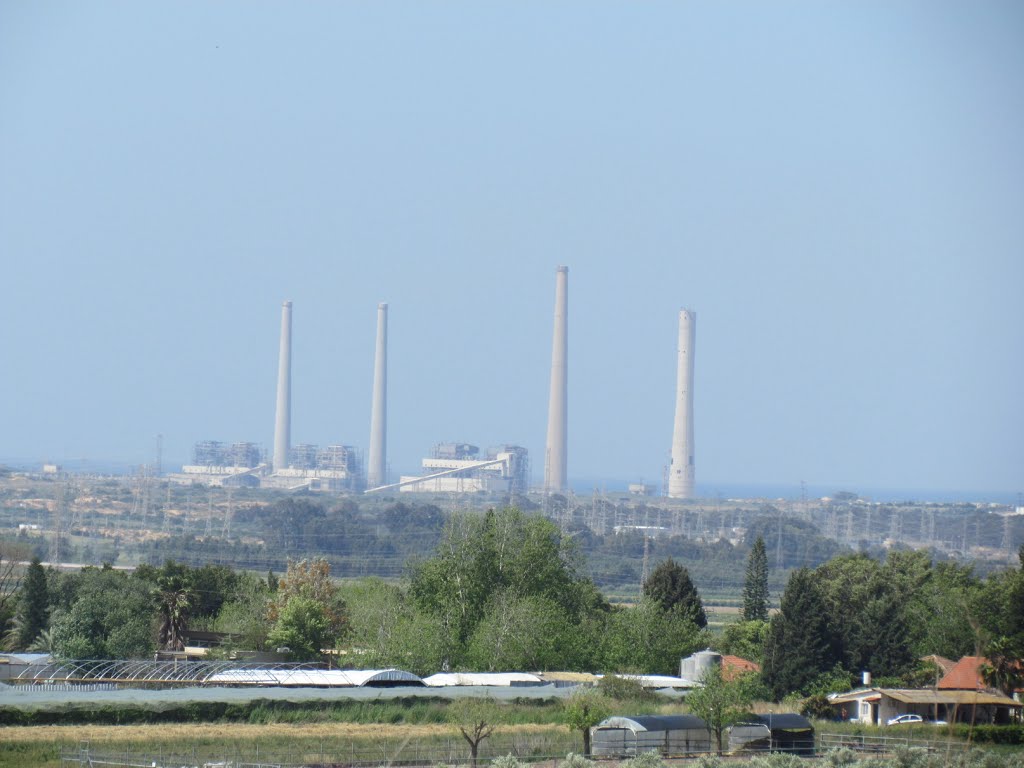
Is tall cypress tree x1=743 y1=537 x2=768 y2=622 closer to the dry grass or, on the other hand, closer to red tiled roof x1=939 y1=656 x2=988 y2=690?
red tiled roof x1=939 y1=656 x2=988 y2=690

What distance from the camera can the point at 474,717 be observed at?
3444 centimetres

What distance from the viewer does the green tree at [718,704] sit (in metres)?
35.2

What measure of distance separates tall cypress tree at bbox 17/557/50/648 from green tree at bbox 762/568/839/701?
29.9 metres

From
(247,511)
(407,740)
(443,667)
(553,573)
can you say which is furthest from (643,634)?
(247,511)

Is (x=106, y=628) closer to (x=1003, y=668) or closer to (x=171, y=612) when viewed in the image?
(x=171, y=612)

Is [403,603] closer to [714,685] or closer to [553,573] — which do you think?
[553,573]

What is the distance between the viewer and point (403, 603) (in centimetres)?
5666

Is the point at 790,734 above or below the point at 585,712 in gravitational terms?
below

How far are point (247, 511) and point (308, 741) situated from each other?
6604 inches

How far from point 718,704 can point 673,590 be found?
2905cm

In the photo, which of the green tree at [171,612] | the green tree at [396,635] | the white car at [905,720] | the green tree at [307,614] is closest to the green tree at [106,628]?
the green tree at [171,612]

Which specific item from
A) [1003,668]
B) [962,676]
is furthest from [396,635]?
[1003,668]

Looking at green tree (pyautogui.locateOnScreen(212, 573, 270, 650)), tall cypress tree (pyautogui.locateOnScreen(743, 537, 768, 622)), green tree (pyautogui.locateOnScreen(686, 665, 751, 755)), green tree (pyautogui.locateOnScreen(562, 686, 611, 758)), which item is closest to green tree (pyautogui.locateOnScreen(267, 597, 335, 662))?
green tree (pyautogui.locateOnScreen(212, 573, 270, 650))

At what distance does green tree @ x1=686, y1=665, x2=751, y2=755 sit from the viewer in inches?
1388
